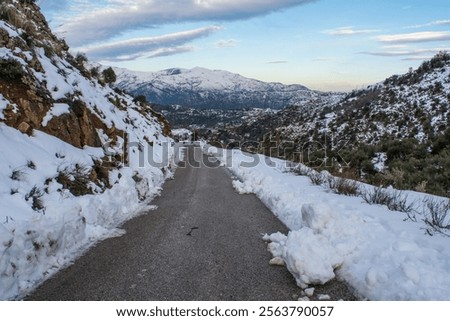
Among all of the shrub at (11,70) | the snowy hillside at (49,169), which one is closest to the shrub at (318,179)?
the snowy hillside at (49,169)

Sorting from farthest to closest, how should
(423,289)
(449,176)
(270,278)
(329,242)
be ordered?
(449,176), (329,242), (270,278), (423,289)

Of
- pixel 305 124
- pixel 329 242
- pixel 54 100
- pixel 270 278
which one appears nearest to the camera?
pixel 270 278

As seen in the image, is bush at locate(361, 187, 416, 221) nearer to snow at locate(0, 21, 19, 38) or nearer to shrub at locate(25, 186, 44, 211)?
shrub at locate(25, 186, 44, 211)

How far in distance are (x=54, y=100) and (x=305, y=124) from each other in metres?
31.3

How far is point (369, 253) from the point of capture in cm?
516

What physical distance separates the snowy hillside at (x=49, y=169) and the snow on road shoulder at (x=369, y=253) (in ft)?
11.4

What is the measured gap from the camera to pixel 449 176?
11.9 meters

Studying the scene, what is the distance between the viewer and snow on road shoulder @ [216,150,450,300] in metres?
4.21

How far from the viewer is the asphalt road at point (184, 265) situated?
467 centimetres

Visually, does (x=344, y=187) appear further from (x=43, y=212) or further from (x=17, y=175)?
(x=17, y=175)

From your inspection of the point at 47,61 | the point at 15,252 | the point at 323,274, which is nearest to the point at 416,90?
the point at 47,61

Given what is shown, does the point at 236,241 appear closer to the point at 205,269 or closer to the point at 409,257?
the point at 205,269

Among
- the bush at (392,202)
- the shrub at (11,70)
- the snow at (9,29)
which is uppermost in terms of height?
the snow at (9,29)

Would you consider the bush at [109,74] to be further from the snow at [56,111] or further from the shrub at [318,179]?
the shrub at [318,179]
